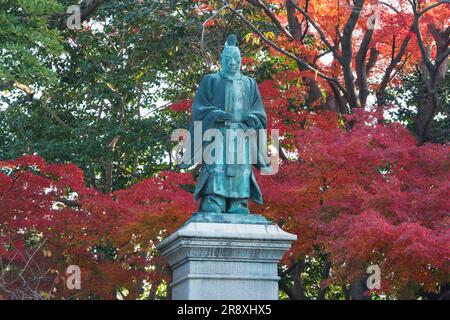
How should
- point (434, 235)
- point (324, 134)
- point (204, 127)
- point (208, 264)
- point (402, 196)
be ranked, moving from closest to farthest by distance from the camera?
1. point (208, 264)
2. point (204, 127)
3. point (434, 235)
4. point (402, 196)
5. point (324, 134)

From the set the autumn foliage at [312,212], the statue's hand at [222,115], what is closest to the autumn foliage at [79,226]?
the autumn foliage at [312,212]

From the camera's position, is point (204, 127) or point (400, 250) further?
point (400, 250)

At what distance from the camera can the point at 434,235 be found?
50.5ft

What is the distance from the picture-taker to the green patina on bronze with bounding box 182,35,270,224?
38.9ft

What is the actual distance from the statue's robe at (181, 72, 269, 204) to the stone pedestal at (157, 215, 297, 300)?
0.56 meters

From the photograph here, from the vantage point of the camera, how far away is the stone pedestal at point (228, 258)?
1120cm

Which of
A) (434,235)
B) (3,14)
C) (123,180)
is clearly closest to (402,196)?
(434,235)

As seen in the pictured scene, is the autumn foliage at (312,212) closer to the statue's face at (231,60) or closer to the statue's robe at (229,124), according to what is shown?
the statue's robe at (229,124)

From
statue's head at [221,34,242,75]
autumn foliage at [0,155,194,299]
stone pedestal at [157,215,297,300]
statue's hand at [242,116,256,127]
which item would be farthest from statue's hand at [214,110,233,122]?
autumn foliage at [0,155,194,299]

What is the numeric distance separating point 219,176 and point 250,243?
1.05 m

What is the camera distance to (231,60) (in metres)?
12.3

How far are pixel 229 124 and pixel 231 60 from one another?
33.8 inches

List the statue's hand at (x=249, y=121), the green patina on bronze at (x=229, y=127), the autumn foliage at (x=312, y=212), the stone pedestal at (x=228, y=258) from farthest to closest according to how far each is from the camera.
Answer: the autumn foliage at (x=312, y=212) → the statue's hand at (x=249, y=121) → the green patina on bronze at (x=229, y=127) → the stone pedestal at (x=228, y=258)

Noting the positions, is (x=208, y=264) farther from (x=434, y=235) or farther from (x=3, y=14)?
(x=3, y=14)
